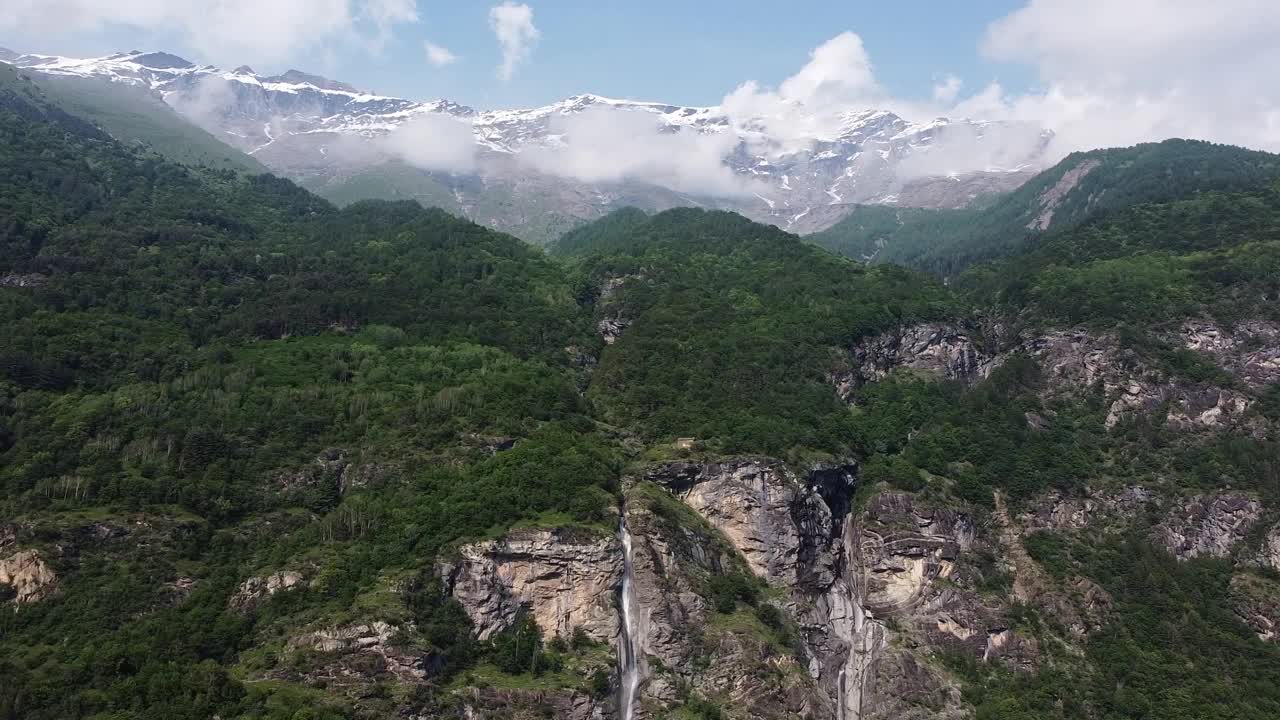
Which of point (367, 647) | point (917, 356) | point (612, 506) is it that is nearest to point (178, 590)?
point (367, 647)

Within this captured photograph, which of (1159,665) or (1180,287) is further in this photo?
(1180,287)

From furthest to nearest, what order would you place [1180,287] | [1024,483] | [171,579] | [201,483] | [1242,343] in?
[1180,287] → [1242,343] → [1024,483] → [201,483] → [171,579]

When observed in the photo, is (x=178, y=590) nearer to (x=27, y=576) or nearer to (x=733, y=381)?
(x=27, y=576)

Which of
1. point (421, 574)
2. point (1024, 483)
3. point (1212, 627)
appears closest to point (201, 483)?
point (421, 574)

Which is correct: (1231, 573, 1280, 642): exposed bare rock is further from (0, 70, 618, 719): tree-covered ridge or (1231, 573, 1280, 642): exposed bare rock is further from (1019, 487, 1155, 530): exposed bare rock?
(0, 70, 618, 719): tree-covered ridge

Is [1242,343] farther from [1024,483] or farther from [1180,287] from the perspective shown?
[1024,483]

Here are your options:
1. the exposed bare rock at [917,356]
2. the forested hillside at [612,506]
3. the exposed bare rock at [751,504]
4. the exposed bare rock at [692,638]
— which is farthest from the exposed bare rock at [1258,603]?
the exposed bare rock at [917,356]

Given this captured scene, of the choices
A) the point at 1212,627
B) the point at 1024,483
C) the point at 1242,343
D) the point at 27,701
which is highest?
the point at 1242,343
